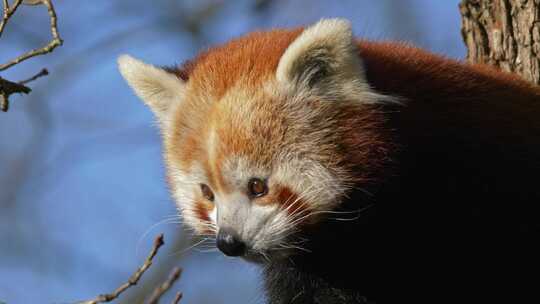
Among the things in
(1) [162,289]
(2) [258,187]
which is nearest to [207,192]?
(2) [258,187]

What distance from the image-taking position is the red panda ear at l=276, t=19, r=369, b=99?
3408mm

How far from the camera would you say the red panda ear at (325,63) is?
341 cm

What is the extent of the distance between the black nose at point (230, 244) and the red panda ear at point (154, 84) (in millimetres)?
728

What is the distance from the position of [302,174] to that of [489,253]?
2.89ft

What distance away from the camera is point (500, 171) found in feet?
12.1

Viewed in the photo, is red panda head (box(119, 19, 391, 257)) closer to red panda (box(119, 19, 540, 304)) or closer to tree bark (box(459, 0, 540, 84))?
red panda (box(119, 19, 540, 304))

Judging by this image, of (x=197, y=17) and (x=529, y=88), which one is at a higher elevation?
(x=197, y=17)

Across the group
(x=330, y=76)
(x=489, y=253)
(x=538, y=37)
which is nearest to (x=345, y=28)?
(x=330, y=76)

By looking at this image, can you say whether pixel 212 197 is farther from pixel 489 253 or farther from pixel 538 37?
pixel 538 37

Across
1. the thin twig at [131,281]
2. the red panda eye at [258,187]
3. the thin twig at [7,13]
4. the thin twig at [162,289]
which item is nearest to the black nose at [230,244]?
the red panda eye at [258,187]

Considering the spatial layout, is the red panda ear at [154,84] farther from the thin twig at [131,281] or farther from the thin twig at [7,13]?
the thin twig at [131,281]

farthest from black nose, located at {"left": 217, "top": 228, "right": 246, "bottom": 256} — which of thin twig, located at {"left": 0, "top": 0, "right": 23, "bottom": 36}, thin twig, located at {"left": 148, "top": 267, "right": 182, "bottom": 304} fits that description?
thin twig, located at {"left": 0, "top": 0, "right": 23, "bottom": 36}

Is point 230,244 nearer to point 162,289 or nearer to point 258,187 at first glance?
point 258,187

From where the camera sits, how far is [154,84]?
13.1ft
